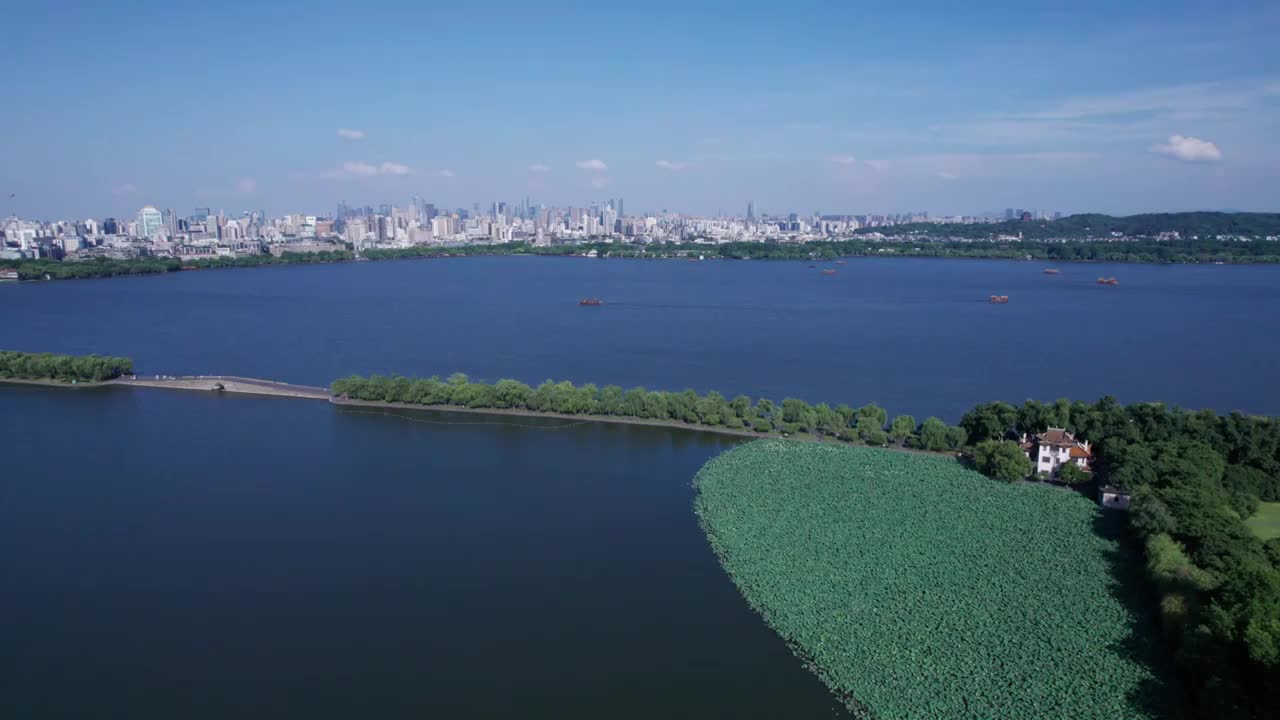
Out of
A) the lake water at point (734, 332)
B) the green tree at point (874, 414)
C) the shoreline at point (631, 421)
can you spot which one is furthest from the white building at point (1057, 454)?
the lake water at point (734, 332)

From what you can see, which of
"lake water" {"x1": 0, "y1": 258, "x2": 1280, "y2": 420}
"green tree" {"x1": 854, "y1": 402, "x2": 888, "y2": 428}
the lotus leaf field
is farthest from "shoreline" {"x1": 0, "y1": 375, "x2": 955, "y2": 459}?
the lotus leaf field

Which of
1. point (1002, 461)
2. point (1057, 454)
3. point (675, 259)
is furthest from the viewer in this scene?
point (675, 259)

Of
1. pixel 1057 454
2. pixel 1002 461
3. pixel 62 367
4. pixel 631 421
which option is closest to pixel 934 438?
pixel 1002 461

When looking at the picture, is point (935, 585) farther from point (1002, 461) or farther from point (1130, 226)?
point (1130, 226)

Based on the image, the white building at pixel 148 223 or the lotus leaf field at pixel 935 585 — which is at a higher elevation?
the white building at pixel 148 223

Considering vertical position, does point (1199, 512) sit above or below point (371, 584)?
above

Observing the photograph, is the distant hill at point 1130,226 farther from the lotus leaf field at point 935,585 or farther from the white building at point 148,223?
the white building at point 148,223

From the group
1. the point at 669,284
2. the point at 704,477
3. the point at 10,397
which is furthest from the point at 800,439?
the point at 669,284
